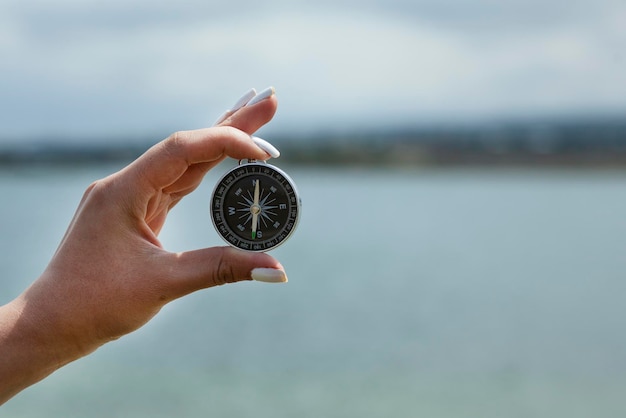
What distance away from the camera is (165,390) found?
1098 centimetres

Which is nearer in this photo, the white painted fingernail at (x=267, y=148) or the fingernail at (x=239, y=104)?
the white painted fingernail at (x=267, y=148)

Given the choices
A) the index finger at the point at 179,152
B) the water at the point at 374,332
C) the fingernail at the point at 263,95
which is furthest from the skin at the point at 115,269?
the water at the point at 374,332

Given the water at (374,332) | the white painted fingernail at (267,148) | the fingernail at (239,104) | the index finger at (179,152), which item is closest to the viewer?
the index finger at (179,152)

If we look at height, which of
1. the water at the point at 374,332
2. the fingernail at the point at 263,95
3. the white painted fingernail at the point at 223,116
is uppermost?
the water at the point at 374,332

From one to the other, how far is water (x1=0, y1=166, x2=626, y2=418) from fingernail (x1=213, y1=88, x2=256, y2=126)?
8.13 metres

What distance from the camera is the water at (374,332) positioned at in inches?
415

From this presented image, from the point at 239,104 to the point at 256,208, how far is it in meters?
0.32

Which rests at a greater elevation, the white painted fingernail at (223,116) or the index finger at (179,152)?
the white painted fingernail at (223,116)

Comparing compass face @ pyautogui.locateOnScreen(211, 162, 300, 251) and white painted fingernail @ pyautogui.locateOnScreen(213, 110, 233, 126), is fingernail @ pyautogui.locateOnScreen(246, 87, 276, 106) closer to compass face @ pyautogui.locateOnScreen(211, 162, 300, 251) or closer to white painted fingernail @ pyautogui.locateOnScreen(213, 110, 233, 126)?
white painted fingernail @ pyautogui.locateOnScreen(213, 110, 233, 126)

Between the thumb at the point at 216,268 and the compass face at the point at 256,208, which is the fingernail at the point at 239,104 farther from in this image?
the thumb at the point at 216,268

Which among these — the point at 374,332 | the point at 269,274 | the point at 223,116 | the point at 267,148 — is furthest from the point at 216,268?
the point at 374,332

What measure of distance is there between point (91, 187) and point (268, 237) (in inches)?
21.6

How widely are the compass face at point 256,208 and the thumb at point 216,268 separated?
0.27 m

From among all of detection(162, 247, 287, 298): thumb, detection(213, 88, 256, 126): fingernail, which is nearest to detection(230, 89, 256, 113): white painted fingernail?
detection(213, 88, 256, 126): fingernail
